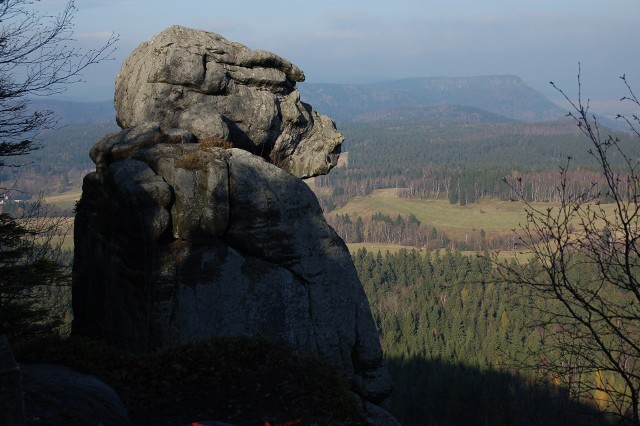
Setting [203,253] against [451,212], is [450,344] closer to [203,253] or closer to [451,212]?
[203,253]

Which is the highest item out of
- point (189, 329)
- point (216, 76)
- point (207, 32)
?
point (207, 32)

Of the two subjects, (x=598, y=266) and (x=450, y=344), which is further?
(x=450, y=344)

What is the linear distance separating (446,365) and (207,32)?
5160cm

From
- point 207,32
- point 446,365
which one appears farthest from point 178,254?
point 446,365

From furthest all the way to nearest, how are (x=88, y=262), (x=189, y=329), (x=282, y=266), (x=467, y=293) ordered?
(x=467, y=293)
(x=88, y=262)
(x=282, y=266)
(x=189, y=329)

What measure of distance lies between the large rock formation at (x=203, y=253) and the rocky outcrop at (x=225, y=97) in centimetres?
13

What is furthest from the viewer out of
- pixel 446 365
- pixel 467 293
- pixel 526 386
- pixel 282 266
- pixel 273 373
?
pixel 467 293

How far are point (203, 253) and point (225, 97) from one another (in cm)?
603

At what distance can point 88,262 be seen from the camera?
1727cm

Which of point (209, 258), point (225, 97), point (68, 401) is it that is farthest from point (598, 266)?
point (225, 97)

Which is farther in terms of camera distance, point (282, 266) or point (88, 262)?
point (88, 262)

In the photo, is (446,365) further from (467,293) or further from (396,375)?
(467,293)

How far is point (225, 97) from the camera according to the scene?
63.4 feet

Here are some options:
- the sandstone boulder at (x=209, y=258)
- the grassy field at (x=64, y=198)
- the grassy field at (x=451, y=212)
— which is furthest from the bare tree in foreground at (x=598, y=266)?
the grassy field at (x=64, y=198)
